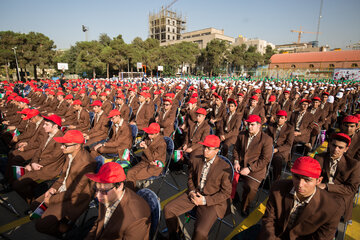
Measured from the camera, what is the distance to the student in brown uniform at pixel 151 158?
11.9 ft

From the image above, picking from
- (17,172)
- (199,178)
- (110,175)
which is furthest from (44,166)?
(199,178)

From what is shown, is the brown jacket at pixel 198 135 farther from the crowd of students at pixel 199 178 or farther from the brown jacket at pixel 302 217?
the brown jacket at pixel 302 217

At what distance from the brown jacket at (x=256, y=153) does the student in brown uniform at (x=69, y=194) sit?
284cm

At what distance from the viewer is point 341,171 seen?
114 inches

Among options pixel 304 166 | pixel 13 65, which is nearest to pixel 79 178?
pixel 304 166

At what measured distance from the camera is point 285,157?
4.39 meters

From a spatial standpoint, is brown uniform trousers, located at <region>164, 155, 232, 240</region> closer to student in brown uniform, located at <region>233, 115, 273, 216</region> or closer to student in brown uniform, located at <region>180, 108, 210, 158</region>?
student in brown uniform, located at <region>233, 115, 273, 216</region>

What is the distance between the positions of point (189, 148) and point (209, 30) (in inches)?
3731

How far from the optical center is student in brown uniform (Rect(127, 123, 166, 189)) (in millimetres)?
3637

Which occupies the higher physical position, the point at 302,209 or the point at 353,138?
the point at 353,138

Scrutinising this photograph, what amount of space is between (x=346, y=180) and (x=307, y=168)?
66.0 inches

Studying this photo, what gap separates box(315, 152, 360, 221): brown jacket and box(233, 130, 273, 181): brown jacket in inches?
36.7

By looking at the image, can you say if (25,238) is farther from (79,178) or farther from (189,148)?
(189,148)

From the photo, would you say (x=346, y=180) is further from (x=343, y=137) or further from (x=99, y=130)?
(x=99, y=130)
